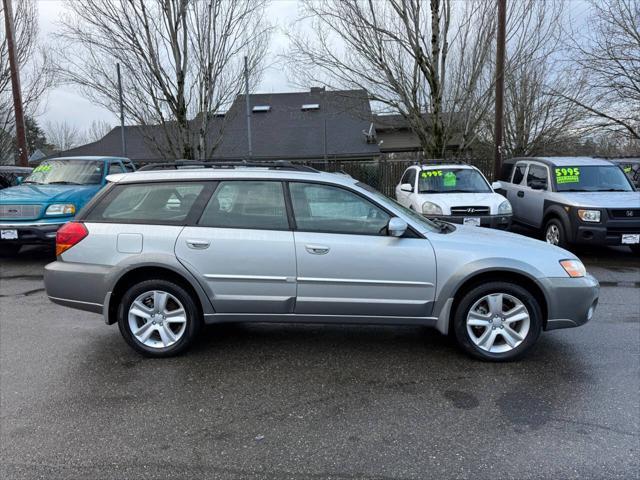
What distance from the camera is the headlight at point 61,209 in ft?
26.3

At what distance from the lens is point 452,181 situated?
979 cm

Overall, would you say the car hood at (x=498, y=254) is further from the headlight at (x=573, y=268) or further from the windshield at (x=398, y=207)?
the windshield at (x=398, y=207)

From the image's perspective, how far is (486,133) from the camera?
19359mm

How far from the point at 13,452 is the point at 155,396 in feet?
2.98

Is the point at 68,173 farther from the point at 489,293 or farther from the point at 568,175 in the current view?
the point at 568,175

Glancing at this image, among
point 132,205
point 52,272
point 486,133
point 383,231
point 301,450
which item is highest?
point 486,133

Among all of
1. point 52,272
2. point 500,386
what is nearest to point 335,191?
point 500,386

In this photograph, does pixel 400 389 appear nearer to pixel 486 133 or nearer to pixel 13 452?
pixel 13 452

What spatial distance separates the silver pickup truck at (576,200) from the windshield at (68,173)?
864 centimetres

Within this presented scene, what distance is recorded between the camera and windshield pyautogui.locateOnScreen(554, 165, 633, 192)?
356 inches

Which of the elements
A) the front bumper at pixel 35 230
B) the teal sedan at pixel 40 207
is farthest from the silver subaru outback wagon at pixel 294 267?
the teal sedan at pixel 40 207

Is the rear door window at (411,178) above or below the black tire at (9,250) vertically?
above

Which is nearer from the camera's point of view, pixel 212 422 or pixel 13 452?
pixel 13 452

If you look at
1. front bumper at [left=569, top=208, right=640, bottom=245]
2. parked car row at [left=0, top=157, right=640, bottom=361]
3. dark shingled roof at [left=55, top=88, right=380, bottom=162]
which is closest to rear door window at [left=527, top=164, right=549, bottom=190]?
front bumper at [left=569, top=208, right=640, bottom=245]
